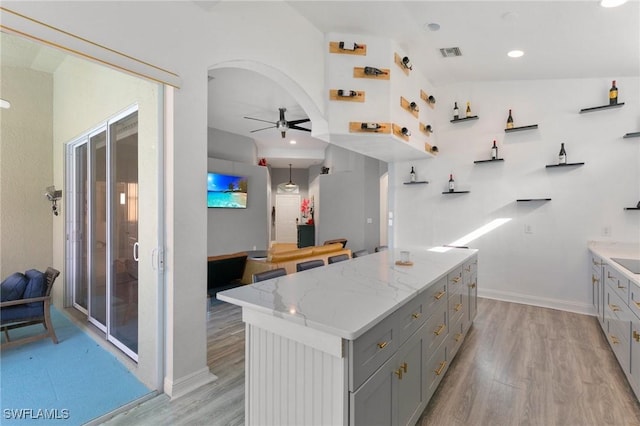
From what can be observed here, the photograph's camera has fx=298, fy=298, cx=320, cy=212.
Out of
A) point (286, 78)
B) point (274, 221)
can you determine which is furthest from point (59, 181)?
point (274, 221)

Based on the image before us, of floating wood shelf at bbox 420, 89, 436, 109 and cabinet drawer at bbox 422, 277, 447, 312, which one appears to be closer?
cabinet drawer at bbox 422, 277, 447, 312

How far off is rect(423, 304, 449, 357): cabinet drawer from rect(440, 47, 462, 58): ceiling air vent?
9.62 ft

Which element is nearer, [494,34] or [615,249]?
[494,34]

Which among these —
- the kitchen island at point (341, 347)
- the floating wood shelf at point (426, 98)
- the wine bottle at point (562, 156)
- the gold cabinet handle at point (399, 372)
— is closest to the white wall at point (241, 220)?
the floating wood shelf at point (426, 98)

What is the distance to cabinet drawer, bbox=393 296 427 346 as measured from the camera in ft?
4.97

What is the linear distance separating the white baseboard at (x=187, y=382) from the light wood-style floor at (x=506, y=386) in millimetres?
53

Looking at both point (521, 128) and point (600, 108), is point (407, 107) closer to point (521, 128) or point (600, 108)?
point (521, 128)

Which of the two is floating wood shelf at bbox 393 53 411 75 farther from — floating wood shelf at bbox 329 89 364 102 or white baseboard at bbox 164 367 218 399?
white baseboard at bbox 164 367 218 399

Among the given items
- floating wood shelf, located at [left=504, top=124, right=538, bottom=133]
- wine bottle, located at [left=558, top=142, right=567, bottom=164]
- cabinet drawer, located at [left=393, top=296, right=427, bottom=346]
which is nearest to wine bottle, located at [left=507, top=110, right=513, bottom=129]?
floating wood shelf, located at [left=504, top=124, right=538, bottom=133]

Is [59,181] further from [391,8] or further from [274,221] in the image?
[274,221]

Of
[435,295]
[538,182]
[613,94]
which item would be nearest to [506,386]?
[435,295]

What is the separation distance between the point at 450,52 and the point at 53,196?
17.0ft

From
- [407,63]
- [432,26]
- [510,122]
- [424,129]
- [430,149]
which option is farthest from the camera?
[430,149]

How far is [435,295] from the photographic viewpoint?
2.02m
